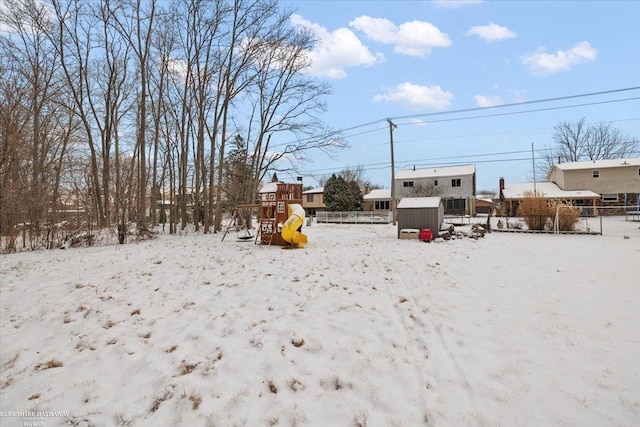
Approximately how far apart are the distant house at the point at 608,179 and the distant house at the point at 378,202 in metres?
18.6

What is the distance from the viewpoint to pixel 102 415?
9.28 feet

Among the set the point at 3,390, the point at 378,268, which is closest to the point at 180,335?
the point at 3,390

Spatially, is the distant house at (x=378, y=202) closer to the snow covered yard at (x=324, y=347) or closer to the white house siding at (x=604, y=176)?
the white house siding at (x=604, y=176)

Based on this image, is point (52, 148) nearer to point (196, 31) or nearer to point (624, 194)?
point (196, 31)

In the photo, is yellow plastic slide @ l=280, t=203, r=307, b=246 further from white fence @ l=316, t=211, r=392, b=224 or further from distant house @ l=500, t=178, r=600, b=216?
distant house @ l=500, t=178, r=600, b=216

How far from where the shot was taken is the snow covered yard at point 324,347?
275cm

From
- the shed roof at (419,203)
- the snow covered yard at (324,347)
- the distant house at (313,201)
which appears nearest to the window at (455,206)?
the distant house at (313,201)

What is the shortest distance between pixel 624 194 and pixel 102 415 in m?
43.2

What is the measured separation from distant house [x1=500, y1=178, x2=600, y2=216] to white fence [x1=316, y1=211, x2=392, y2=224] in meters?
10.6

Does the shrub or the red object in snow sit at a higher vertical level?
the shrub

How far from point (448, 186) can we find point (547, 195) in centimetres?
952

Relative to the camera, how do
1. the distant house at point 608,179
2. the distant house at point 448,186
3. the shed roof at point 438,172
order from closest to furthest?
the distant house at point 608,179 → the distant house at point 448,186 → the shed roof at point 438,172

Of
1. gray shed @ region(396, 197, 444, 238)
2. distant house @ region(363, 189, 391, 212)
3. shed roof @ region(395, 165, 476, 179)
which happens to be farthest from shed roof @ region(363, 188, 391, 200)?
gray shed @ region(396, 197, 444, 238)

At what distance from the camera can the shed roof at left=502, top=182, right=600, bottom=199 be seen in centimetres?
3039
